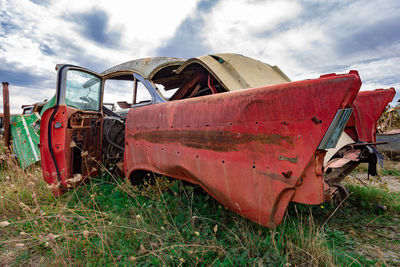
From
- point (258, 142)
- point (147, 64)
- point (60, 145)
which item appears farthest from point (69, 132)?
point (258, 142)

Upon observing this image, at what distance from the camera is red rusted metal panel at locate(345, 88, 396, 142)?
2.34m

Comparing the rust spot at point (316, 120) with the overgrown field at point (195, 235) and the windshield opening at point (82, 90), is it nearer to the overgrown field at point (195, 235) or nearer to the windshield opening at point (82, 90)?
the overgrown field at point (195, 235)

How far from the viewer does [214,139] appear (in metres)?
1.70

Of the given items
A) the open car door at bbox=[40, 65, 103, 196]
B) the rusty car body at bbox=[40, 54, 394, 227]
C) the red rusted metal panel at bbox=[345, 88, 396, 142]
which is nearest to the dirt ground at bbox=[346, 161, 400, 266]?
the rusty car body at bbox=[40, 54, 394, 227]

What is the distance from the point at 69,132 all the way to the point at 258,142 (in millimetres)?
2361

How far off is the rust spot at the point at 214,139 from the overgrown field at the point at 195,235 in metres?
0.48

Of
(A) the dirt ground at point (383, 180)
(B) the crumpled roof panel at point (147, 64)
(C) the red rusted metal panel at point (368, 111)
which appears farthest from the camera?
(A) the dirt ground at point (383, 180)

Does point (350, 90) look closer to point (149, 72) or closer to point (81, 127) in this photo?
point (149, 72)

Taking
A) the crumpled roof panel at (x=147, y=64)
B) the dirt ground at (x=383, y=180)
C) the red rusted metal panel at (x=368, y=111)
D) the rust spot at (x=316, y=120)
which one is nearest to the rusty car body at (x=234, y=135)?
the rust spot at (x=316, y=120)

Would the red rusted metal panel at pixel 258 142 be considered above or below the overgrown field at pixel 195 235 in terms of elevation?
above

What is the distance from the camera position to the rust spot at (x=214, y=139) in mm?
1433

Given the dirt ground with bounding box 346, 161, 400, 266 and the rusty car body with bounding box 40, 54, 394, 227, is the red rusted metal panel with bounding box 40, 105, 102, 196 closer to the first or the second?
the rusty car body with bounding box 40, 54, 394, 227

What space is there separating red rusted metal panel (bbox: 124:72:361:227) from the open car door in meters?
1.41

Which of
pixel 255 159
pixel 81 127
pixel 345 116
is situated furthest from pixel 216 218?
pixel 81 127
